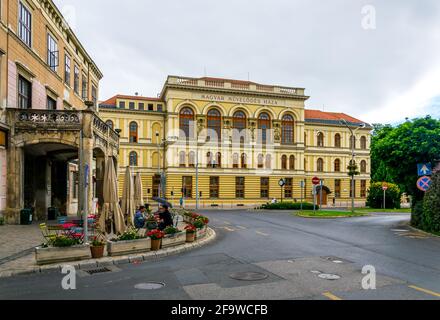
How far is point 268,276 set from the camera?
335 inches

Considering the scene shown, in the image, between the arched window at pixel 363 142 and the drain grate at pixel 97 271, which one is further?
the arched window at pixel 363 142

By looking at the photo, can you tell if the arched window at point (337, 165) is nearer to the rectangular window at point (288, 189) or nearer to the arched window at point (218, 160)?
the rectangular window at point (288, 189)

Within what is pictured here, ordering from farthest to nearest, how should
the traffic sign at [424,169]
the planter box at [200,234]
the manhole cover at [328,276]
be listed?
1. the traffic sign at [424,169]
2. the planter box at [200,234]
3. the manhole cover at [328,276]

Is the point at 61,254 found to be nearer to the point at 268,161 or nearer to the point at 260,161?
the point at 260,161

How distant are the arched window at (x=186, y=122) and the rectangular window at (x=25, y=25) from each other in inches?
1209

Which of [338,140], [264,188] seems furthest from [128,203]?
[338,140]

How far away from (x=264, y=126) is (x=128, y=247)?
45.9 m

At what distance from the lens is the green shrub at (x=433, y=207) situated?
57.4 ft

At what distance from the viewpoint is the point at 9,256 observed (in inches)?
418

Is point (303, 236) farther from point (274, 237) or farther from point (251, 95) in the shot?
point (251, 95)

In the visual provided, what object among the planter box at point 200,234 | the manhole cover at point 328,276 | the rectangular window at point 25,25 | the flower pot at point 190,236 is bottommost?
the planter box at point 200,234

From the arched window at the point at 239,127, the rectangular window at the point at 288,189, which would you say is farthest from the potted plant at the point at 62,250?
the rectangular window at the point at 288,189

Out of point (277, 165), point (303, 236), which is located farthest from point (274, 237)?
point (277, 165)
